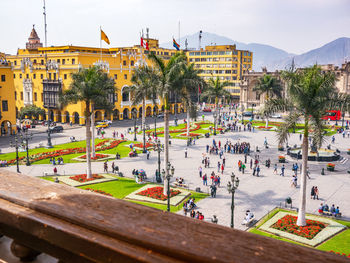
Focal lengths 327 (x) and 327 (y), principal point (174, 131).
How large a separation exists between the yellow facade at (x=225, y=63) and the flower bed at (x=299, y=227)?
79492 millimetres

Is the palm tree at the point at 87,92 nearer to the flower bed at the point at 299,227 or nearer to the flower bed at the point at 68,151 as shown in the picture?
the flower bed at the point at 68,151

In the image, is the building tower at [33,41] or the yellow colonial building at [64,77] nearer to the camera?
the yellow colonial building at [64,77]

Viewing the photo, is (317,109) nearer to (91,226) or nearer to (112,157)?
(91,226)

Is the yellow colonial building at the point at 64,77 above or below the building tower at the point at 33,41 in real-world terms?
below

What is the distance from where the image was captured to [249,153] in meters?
37.6

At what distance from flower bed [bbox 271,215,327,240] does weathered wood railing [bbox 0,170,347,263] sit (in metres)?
17.9

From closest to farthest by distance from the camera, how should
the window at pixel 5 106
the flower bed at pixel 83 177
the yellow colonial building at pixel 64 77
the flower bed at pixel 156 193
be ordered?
the flower bed at pixel 156 193, the flower bed at pixel 83 177, the window at pixel 5 106, the yellow colonial building at pixel 64 77

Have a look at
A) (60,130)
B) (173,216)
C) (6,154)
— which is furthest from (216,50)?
(173,216)

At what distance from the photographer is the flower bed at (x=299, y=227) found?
17.5 meters

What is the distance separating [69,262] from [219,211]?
20.2 meters

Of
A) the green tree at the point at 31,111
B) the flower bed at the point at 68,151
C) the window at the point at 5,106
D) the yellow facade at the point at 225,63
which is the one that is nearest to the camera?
the flower bed at the point at 68,151

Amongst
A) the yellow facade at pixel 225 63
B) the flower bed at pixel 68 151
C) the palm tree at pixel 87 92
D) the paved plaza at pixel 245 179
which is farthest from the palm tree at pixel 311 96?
the yellow facade at pixel 225 63

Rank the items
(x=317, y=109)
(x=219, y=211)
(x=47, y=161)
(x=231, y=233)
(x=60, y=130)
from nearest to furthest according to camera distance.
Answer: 1. (x=231, y=233)
2. (x=317, y=109)
3. (x=219, y=211)
4. (x=47, y=161)
5. (x=60, y=130)

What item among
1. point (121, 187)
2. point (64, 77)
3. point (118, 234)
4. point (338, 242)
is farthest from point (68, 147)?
point (118, 234)
